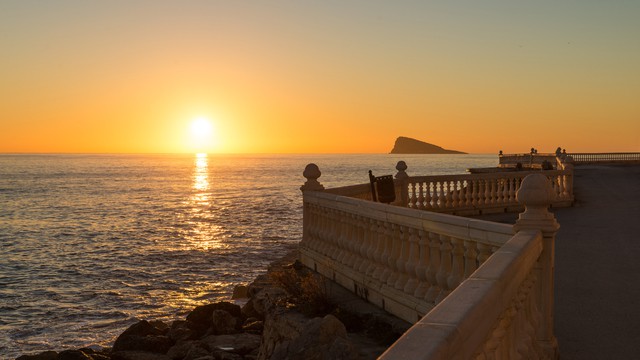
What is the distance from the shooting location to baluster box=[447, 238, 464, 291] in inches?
276

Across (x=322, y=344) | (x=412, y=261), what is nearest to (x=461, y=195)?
(x=412, y=261)

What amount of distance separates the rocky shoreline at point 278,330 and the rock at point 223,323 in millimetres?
23

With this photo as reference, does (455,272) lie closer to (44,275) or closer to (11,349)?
(11,349)

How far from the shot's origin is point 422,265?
7.81 m

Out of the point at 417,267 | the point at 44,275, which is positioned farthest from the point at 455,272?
the point at 44,275

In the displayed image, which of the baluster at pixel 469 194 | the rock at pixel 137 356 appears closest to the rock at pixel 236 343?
the rock at pixel 137 356

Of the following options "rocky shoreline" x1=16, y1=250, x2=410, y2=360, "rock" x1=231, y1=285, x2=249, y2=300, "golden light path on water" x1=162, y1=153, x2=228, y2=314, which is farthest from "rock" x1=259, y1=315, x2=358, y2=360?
"golden light path on water" x1=162, y1=153, x2=228, y2=314

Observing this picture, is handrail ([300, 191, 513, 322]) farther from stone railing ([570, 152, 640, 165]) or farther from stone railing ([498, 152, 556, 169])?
stone railing ([570, 152, 640, 165])

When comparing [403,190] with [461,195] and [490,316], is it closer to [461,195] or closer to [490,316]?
[461,195]

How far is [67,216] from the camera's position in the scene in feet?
179

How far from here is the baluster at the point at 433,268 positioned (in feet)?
24.6

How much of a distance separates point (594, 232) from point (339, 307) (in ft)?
31.7

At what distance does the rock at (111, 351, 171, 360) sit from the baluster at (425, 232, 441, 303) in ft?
24.3

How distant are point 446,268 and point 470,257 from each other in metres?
0.58
